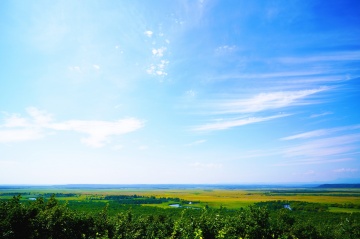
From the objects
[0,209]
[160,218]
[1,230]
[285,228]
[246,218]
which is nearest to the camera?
[1,230]

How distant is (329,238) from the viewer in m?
27.6

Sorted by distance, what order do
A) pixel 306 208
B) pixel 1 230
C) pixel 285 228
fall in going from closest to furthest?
pixel 1 230 → pixel 285 228 → pixel 306 208

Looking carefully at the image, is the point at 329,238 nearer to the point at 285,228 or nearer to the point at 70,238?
the point at 285,228

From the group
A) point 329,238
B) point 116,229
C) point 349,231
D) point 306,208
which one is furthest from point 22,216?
point 306,208

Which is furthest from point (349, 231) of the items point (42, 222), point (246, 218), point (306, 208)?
point (306, 208)

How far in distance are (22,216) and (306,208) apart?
83540mm

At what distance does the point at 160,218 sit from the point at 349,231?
99.3ft

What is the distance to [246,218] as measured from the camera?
72.2ft

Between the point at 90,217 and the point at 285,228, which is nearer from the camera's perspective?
the point at 90,217

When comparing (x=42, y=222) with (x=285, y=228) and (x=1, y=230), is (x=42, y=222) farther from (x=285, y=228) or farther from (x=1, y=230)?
(x=285, y=228)

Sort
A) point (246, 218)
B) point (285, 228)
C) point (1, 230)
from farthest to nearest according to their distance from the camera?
point (285, 228), point (246, 218), point (1, 230)

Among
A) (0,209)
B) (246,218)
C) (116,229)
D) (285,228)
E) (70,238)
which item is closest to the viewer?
(0,209)

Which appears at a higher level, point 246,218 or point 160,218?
point 246,218

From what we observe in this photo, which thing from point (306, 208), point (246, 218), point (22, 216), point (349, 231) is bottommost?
point (306, 208)
